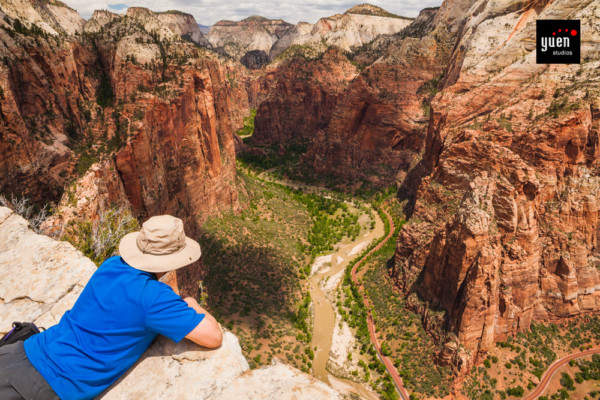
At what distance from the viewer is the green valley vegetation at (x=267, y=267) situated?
1320 inches

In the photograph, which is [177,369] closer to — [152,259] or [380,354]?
[152,259]

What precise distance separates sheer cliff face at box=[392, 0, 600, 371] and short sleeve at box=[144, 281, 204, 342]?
26748 millimetres

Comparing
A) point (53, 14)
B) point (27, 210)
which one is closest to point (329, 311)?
point (27, 210)

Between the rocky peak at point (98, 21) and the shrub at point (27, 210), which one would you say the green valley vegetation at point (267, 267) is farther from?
the rocky peak at point (98, 21)

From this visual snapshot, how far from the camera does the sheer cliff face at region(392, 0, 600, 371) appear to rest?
94.4 feet

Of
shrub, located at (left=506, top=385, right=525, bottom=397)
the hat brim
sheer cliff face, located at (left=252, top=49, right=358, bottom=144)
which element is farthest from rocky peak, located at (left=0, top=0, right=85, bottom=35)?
shrub, located at (left=506, top=385, right=525, bottom=397)

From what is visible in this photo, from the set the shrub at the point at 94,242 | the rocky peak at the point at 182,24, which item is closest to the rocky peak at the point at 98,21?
the shrub at the point at 94,242

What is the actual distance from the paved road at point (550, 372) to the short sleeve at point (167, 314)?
31.6m

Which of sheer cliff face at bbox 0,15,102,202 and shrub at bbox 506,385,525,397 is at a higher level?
sheer cliff face at bbox 0,15,102,202

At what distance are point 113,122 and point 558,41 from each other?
49.5 meters

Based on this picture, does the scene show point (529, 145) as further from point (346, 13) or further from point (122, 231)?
point (346, 13)

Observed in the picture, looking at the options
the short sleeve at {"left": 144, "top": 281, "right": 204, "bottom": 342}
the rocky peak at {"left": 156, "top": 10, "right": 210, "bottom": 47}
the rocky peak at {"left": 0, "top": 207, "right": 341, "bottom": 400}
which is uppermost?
the rocky peak at {"left": 156, "top": 10, "right": 210, "bottom": 47}

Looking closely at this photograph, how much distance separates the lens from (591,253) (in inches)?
1264

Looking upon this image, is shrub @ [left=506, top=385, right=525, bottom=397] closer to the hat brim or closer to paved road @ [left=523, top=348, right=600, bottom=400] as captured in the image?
paved road @ [left=523, top=348, right=600, bottom=400]
